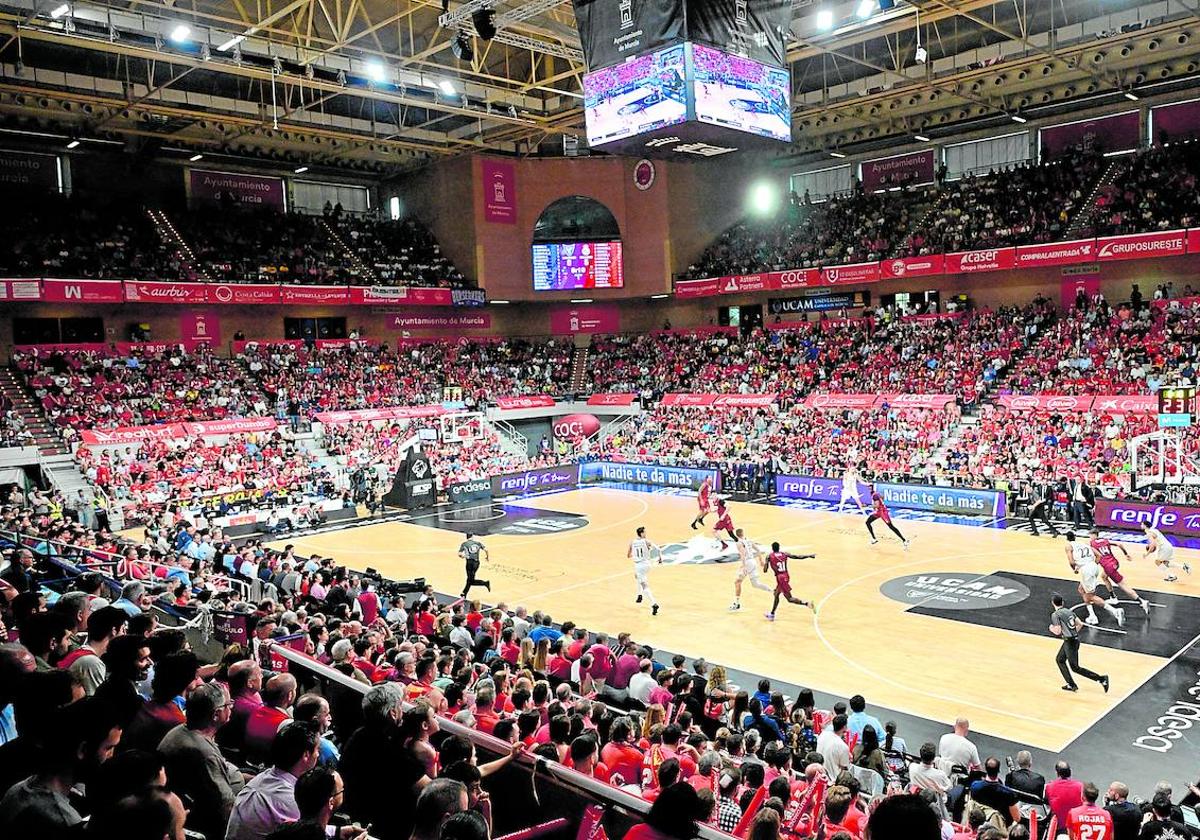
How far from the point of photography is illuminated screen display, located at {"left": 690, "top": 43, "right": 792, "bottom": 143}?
14.3m

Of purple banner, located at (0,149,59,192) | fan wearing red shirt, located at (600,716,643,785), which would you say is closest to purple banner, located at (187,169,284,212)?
purple banner, located at (0,149,59,192)

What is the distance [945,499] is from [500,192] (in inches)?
1153

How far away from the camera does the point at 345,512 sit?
31188mm

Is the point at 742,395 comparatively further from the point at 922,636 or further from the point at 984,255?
the point at 922,636

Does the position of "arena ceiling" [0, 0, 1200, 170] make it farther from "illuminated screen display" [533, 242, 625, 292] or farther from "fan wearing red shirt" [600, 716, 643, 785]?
"fan wearing red shirt" [600, 716, 643, 785]

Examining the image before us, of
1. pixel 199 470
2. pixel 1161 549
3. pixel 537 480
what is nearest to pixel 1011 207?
pixel 537 480

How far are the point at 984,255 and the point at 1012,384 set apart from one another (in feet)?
20.9

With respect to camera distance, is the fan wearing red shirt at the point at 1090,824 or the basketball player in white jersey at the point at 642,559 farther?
the basketball player in white jersey at the point at 642,559

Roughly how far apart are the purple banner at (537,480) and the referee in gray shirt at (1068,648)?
954 inches

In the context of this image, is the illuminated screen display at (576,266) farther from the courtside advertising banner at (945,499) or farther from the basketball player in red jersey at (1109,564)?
the basketball player in red jersey at (1109,564)

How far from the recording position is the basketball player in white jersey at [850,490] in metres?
27.3

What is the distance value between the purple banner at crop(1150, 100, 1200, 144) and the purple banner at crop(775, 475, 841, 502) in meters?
20.6

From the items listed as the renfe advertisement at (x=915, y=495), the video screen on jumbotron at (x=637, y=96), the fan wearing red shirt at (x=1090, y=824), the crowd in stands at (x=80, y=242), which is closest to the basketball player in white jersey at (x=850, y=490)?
the renfe advertisement at (x=915, y=495)

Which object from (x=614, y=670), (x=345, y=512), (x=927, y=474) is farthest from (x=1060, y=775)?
(x=345, y=512)
